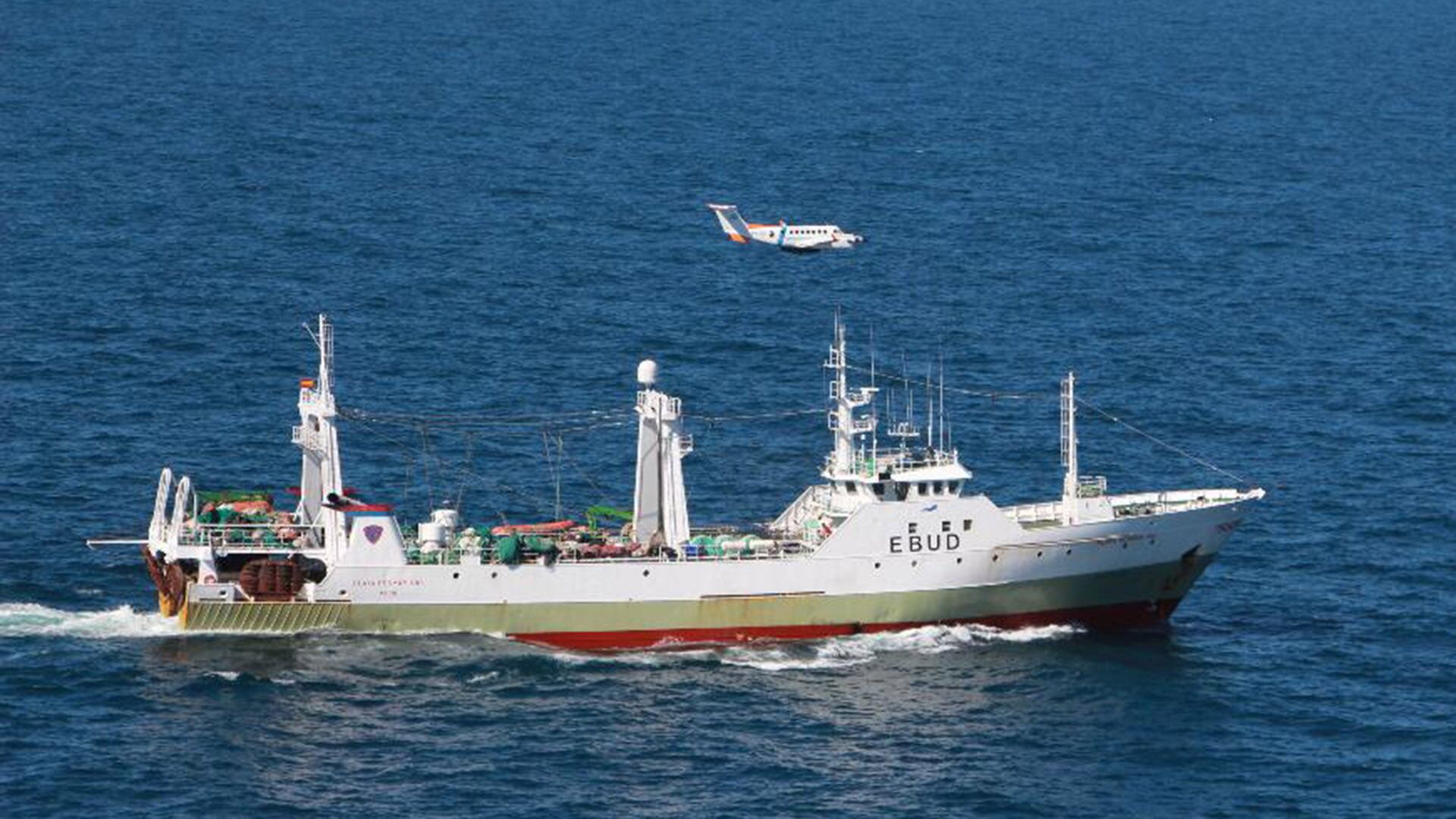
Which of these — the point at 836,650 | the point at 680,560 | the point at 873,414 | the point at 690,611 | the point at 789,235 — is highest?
the point at 789,235

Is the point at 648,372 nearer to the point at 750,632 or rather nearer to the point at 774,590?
the point at 774,590

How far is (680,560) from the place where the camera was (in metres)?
110

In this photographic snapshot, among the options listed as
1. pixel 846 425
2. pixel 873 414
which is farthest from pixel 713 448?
pixel 846 425

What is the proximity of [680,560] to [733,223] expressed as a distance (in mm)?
67875

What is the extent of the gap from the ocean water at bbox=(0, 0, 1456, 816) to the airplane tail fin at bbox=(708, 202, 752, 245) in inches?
85.6

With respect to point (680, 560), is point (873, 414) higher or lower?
higher

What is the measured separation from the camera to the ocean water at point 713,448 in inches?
3809

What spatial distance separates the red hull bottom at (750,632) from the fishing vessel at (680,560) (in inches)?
3.1

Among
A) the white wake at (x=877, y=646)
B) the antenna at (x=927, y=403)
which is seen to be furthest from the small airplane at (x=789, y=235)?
the white wake at (x=877, y=646)

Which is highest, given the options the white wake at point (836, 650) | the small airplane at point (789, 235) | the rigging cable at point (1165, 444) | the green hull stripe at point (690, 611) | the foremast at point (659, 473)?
the small airplane at point (789, 235)

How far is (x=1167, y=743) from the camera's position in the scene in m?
100

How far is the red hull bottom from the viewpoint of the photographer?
10956cm

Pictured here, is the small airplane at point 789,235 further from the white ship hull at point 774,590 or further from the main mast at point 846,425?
the white ship hull at point 774,590

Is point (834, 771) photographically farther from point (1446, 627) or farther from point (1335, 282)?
point (1335, 282)
